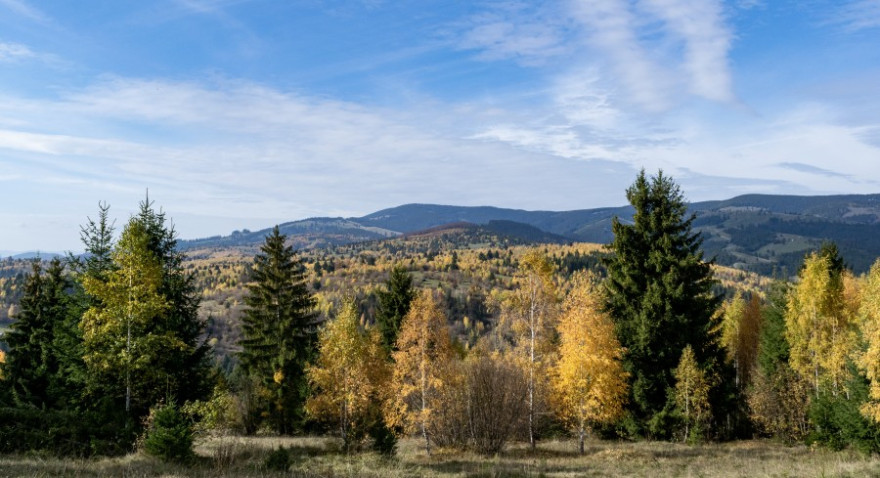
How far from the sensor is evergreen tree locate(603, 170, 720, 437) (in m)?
33.1

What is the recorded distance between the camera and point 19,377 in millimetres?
36000

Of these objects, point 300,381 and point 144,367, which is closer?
point 144,367

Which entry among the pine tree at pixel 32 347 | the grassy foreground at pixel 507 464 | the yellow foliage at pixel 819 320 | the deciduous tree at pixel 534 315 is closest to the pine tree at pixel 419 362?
the grassy foreground at pixel 507 464

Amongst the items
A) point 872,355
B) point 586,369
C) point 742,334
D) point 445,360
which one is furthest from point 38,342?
point 742,334

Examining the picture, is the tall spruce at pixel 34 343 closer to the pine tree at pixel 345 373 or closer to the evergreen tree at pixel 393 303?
the pine tree at pixel 345 373

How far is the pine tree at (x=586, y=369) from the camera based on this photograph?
2633 centimetres

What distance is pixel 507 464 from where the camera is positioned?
20281 mm

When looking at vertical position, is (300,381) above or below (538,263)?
below

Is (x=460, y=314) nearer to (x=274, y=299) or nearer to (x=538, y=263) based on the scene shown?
(x=274, y=299)

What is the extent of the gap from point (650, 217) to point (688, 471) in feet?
64.7

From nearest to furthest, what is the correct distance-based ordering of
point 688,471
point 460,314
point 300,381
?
point 688,471
point 300,381
point 460,314

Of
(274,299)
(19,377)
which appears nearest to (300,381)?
(274,299)

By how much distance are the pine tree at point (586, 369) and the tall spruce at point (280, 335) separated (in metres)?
21.7

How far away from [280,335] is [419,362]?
1663cm
